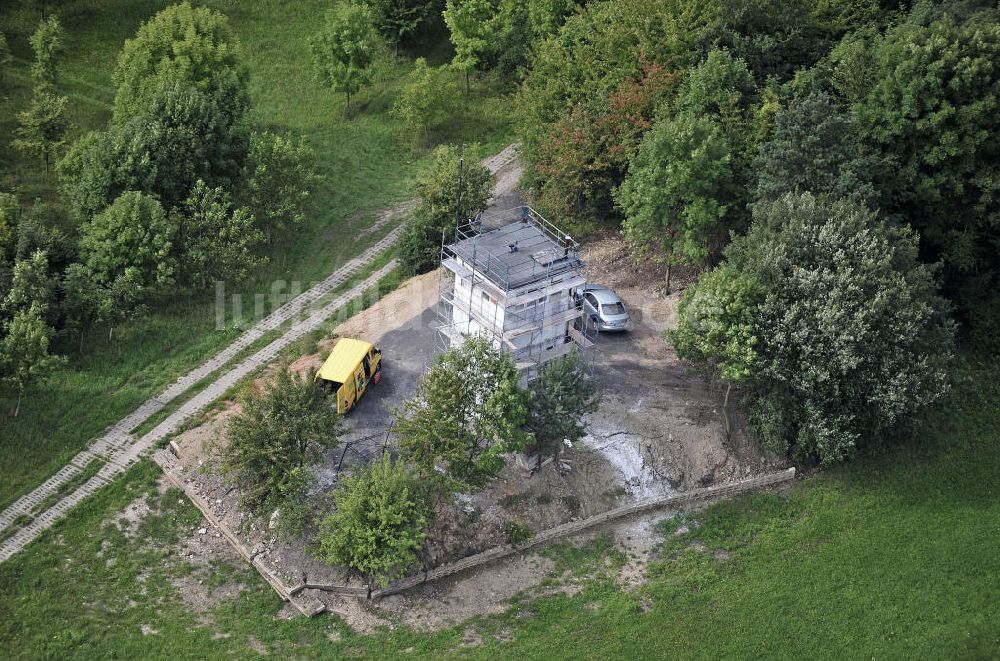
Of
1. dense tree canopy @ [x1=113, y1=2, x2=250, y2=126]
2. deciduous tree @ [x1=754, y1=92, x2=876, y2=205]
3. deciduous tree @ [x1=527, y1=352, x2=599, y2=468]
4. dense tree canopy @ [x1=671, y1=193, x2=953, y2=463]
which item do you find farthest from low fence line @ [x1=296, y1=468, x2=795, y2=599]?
dense tree canopy @ [x1=113, y1=2, x2=250, y2=126]

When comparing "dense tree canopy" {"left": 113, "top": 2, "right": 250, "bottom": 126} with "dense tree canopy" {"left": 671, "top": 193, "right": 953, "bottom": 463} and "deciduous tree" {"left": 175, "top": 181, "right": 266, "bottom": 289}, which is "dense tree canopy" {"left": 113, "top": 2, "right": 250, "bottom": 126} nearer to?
"deciduous tree" {"left": 175, "top": 181, "right": 266, "bottom": 289}

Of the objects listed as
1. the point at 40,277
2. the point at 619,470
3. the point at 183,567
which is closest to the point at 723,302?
the point at 619,470

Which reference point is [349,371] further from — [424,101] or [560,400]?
[424,101]

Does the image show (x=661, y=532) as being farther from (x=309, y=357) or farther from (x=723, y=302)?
(x=309, y=357)

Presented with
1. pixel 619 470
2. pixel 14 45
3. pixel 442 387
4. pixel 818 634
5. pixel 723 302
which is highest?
pixel 14 45

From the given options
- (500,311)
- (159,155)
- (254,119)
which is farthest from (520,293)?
(254,119)

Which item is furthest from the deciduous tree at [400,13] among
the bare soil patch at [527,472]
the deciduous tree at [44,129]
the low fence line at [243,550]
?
the low fence line at [243,550]
